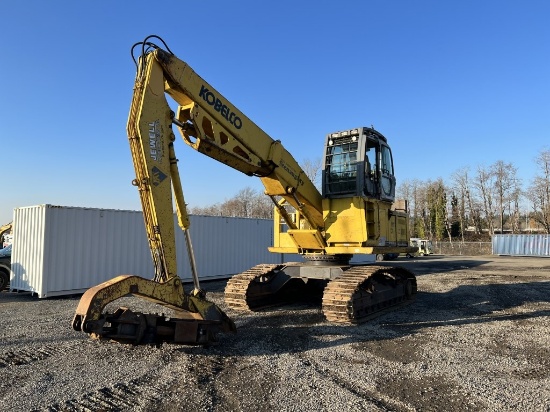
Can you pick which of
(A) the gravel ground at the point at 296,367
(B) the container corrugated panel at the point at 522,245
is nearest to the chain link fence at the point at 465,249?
(B) the container corrugated panel at the point at 522,245

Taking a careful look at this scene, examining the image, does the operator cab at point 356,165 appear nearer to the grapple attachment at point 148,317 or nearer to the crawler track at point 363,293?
the crawler track at point 363,293

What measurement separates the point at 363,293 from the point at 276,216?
3.02 metres

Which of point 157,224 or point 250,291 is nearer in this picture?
point 157,224

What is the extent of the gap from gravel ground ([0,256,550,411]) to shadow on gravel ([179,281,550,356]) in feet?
0.12

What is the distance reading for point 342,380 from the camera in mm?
5344

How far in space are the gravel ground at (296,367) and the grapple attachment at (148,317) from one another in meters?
0.37

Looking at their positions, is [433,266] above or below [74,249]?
below

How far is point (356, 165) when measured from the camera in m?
9.82

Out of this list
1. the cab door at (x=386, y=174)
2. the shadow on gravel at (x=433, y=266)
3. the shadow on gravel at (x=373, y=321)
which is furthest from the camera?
the shadow on gravel at (x=433, y=266)

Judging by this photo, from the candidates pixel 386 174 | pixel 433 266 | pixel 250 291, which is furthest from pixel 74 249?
pixel 433 266

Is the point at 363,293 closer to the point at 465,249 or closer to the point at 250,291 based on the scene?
the point at 250,291

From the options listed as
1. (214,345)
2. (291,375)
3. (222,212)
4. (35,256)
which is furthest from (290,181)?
(222,212)

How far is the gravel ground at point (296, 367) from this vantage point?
15.4ft

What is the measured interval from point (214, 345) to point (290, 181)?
3.72m
